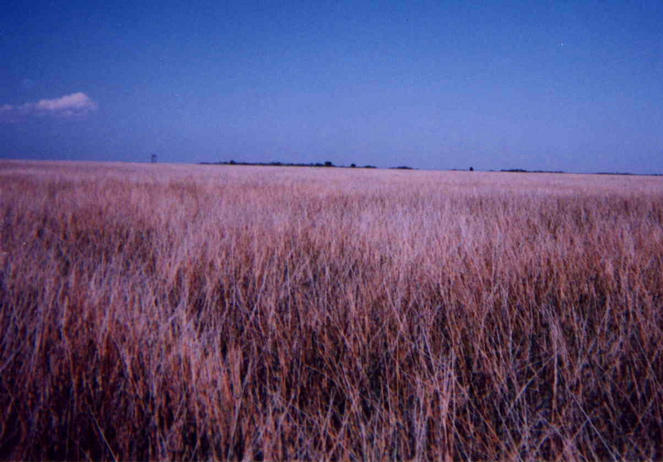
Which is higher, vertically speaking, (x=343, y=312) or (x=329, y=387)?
(x=343, y=312)

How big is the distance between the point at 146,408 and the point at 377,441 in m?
0.72

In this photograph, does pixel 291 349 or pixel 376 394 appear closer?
pixel 376 394

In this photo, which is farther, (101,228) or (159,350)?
(101,228)

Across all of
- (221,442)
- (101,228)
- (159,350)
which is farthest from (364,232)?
(101,228)

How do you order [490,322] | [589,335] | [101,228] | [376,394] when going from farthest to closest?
[101,228] < [490,322] < [589,335] < [376,394]

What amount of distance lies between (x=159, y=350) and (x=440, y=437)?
3.40ft

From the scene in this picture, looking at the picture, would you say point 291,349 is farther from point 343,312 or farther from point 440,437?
point 440,437

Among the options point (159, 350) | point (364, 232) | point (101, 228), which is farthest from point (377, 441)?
point (101, 228)

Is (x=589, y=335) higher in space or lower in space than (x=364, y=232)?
lower

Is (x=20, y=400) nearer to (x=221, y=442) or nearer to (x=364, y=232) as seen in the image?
(x=221, y=442)

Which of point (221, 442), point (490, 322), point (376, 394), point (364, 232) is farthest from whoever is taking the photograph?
point (364, 232)

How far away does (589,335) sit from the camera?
148cm

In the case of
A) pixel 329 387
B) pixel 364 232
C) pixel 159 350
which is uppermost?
pixel 364 232

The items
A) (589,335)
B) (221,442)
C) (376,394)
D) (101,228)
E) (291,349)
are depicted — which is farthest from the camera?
(101,228)
